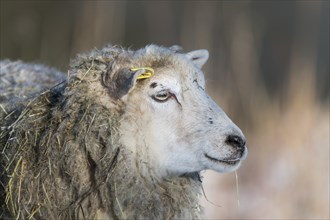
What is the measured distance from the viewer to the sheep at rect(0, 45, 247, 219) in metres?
3.68

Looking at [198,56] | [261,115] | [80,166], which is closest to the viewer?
[80,166]

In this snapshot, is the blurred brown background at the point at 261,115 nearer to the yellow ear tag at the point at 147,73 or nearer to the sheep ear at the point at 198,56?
the sheep ear at the point at 198,56

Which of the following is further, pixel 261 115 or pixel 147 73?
pixel 261 115

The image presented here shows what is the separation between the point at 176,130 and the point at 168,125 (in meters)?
0.05

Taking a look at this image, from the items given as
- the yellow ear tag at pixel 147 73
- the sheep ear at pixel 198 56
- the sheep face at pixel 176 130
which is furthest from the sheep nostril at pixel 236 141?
the sheep ear at pixel 198 56

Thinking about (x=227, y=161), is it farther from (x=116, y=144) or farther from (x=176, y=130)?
(x=116, y=144)

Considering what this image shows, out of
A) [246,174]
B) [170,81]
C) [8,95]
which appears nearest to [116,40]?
[246,174]

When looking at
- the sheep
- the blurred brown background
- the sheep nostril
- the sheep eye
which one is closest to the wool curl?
the sheep

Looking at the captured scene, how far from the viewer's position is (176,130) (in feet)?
12.3

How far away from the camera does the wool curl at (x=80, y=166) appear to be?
3676 millimetres

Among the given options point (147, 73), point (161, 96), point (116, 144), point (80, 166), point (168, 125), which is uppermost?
point (147, 73)

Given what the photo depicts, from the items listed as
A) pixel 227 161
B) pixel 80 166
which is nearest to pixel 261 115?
pixel 227 161

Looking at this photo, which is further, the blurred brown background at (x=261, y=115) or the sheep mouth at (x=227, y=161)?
the blurred brown background at (x=261, y=115)

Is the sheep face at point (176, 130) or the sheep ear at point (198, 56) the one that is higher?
the sheep ear at point (198, 56)
